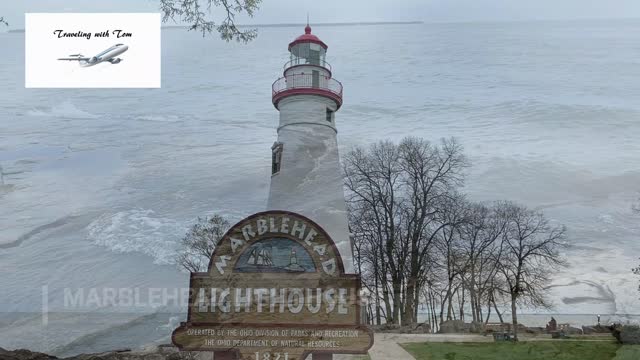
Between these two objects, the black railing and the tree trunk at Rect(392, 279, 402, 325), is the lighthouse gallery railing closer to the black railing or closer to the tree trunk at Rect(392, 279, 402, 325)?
the black railing

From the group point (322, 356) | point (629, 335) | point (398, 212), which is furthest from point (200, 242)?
point (629, 335)

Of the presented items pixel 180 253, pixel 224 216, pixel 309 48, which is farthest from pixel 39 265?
pixel 309 48

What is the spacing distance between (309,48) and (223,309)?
16.8 meters

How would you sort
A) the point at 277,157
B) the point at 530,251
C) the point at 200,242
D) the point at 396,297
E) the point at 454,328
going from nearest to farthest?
the point at 454,328 < the point at 277,157 < the point at 396,297 < the point at 530,251 < the point at 200,242

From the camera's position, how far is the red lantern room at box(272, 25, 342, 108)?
21.4 meters

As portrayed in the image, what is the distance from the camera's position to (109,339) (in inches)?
1313

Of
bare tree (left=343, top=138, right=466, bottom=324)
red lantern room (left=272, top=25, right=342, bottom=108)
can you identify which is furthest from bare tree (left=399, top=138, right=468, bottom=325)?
red lantern room (left=272, top=25, right=342, bottom=108)

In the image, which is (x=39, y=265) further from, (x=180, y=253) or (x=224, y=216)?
(x=224, y=216)

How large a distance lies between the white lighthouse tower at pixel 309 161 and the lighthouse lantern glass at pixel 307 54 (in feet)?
4.83

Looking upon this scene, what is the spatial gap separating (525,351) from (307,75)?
49.0 feet

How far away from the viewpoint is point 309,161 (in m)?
20.6

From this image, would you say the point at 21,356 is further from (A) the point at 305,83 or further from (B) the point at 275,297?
(A) the point at 305,83

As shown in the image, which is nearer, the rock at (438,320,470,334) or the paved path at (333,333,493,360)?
the paved path at (333,333,493,360)

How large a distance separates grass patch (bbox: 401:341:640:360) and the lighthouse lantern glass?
1450 cm
